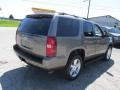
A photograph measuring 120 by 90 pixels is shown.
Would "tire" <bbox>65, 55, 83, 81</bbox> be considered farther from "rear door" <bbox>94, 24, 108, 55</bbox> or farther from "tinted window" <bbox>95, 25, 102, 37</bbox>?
"tinted window" <bbox>95, 25, 102, 37</bbox>

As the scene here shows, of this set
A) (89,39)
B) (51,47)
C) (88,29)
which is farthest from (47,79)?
(88,29)

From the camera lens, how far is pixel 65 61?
16.9 ft

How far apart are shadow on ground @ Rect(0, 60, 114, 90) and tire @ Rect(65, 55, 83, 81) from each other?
0.17 metres

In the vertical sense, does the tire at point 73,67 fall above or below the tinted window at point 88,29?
below

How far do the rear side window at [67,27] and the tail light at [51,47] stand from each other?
0.91 feet

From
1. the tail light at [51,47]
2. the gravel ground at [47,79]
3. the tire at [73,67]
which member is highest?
the tail light at [51,47]

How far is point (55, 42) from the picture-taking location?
15.6ft

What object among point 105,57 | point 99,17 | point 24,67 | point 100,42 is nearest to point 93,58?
point 100,42

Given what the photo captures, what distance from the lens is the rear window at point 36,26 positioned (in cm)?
495

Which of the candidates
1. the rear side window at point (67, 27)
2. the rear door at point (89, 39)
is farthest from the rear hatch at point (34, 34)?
the rear door at point (89, 39)

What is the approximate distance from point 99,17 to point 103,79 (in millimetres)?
48064

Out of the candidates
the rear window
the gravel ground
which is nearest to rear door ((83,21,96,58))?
the gravel ground

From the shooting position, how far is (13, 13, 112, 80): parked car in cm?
478

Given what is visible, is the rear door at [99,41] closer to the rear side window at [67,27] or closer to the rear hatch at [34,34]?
the rear side window at [67,27]
